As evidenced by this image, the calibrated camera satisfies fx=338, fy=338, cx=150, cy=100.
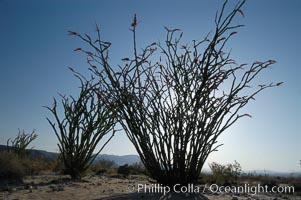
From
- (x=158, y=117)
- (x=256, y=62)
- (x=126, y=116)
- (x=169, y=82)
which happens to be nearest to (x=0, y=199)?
(x=126, y=116)

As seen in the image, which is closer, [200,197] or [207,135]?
[200,197]

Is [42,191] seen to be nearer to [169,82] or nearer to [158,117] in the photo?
[158,117]

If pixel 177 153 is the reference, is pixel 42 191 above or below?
below

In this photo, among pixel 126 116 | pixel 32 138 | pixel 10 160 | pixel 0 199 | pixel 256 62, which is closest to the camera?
pixel 0 199

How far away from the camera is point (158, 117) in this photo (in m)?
5.64

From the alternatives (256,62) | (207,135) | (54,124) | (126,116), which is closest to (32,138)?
(54,124)

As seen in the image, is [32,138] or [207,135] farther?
[32,138]

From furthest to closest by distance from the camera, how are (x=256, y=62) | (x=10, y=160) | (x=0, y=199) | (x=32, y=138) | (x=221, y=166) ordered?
(x=32, y=138) → (x=221, y=166) → (x=10, y=160) → (x=256, y=62) → (x=0, y=199)

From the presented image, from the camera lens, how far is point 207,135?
214 inches

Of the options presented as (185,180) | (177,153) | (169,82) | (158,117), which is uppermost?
(169,82)

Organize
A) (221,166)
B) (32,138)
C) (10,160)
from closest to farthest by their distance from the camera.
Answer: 1. (10,160)
2. (221,166)
3. (32,138)

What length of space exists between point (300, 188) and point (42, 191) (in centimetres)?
588

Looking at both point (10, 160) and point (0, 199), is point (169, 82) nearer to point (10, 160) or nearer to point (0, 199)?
point (0, 199)

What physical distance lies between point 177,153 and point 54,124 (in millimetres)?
3884
